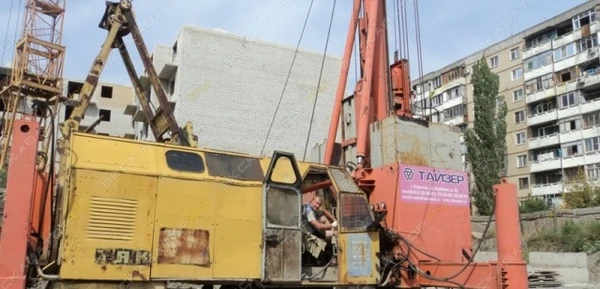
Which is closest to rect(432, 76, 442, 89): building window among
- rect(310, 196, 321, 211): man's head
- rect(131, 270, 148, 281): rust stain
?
rect(310, 196, 321, 211): man's head

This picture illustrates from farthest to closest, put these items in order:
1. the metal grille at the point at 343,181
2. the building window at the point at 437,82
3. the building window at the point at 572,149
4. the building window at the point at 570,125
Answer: the building window at the point at 437,82 → the building window at the point at 570,125 → the building window at the point at 572,149 → the metal grille at the point at 343,181

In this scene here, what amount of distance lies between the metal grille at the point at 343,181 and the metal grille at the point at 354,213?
103mm

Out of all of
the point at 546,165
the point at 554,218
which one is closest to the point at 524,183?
the point at 546,165

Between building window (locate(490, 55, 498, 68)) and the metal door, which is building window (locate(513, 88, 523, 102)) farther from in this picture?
the metal door

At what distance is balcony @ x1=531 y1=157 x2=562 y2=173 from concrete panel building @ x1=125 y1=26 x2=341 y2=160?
1923cm

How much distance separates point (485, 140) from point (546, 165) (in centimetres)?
949

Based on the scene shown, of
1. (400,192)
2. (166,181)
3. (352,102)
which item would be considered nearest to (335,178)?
(400,192)

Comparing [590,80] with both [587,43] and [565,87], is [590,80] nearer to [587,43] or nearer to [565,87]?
[565,87]

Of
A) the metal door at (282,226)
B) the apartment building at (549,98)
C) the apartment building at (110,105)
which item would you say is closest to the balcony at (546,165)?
the apartment building at (549,98)

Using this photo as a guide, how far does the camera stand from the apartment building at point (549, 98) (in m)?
40.6

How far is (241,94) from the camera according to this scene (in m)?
34.9

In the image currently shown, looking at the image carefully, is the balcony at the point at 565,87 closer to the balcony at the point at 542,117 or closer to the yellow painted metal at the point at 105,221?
the balcony at the point at 542,117

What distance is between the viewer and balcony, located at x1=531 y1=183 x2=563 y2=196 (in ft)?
140

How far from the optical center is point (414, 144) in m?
9.20
